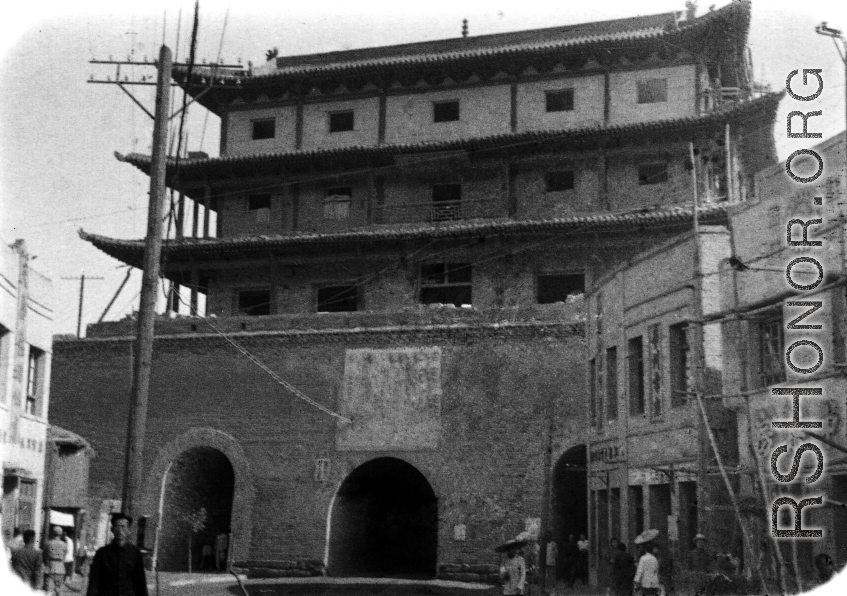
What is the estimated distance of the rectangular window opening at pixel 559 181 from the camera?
3431cm

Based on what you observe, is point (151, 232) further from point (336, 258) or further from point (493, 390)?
point (336, 258)

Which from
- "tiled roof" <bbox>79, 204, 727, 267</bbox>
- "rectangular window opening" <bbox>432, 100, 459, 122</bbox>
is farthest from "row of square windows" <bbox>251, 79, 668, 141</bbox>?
"tiled roof" <bbox>79, 204, 727, 267</bbox>

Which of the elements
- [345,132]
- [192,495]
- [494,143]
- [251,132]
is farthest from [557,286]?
[192,495]

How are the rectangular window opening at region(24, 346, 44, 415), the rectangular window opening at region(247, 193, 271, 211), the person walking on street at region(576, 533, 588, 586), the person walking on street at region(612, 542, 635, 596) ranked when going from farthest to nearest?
the rectangular window opening at region(247, 193, 271, 211) < the person walking on street at region(576, 533, 588, 586) < the rectangular window opening at region(24, 346, 44, 415) < the person walking on street at region(612, 542, 635, 596)

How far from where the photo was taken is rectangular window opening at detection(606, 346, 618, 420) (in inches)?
957

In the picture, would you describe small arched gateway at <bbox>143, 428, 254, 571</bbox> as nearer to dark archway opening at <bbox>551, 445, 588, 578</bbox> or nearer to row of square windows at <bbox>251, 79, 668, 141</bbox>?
dark archway opening at <bbox>551, 445, 588, 578</bbox>

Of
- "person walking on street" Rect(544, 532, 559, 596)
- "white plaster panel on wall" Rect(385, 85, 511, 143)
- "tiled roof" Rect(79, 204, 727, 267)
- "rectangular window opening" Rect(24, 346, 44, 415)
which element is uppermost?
"white plaster panel on wall" Rect(385, 85, 511, 143)

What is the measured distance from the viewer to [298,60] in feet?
124

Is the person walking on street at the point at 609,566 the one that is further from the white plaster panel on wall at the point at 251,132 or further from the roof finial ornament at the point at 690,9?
the white plaster panel on wall at the point at 251,132

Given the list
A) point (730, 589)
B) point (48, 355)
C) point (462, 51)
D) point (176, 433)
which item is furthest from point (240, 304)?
point (730, 589)

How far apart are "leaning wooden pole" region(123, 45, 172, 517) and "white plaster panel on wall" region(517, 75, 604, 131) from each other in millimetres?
17510

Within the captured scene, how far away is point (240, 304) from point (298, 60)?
769 cm

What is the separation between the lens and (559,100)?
3453 cm

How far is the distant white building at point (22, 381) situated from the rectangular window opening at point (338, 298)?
13059 mm
